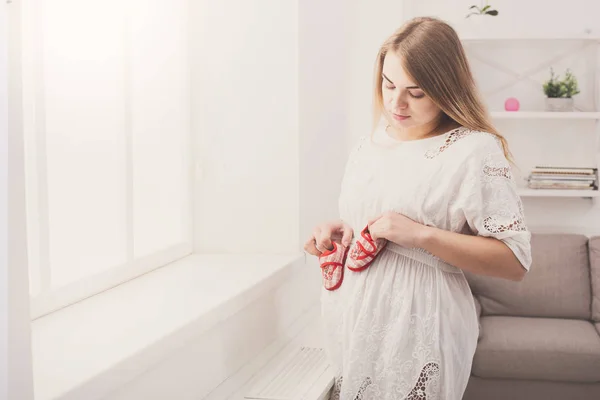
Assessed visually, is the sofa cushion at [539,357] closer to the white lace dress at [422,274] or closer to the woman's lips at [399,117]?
the white lace dress at [422,274]

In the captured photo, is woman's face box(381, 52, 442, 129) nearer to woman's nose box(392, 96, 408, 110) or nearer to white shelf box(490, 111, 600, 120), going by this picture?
woman's nose box(392, 96, 408, 110)

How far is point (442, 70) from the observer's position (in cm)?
178

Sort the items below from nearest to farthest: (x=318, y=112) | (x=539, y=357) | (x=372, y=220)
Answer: (x=372, y=220)
(x=318, y=112)
(x=539, y=357)

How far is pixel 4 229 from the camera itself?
120cm

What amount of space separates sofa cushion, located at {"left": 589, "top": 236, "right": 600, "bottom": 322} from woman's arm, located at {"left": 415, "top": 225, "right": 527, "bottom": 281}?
96.1 inches

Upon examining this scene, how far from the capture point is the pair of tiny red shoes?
5.97 ft

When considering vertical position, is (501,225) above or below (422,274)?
above

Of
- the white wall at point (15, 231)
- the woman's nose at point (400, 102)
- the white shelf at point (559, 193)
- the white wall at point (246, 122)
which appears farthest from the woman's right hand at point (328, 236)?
the white shelf at point (559, 193)

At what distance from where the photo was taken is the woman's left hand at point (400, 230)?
173 cm

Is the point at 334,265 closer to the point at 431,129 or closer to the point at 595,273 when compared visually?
the point at 431,129

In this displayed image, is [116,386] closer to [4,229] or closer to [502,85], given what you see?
[4,229]

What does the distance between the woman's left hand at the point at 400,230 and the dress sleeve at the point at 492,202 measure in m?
0.11

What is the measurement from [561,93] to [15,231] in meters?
3.53

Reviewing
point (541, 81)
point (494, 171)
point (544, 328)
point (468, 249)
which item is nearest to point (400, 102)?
point (494, 171)
